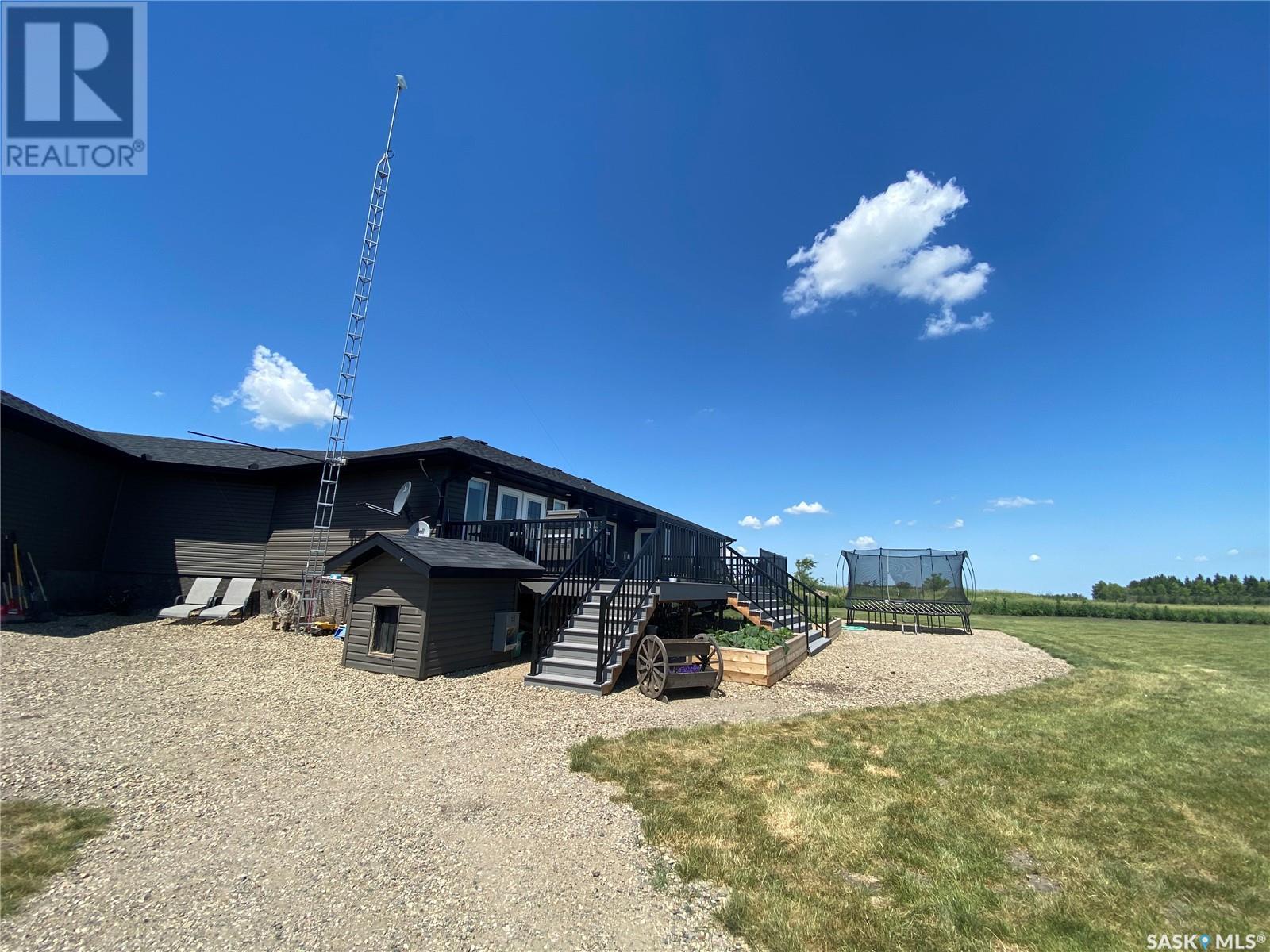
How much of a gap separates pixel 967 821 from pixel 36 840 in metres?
6.71

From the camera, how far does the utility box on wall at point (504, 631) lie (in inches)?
394

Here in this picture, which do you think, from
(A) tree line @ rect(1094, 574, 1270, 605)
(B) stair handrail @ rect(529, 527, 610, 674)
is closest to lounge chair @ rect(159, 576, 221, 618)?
(B) stair handrail @ rect(529, 527, 610, 674)

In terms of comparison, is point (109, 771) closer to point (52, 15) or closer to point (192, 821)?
point (192, 821)

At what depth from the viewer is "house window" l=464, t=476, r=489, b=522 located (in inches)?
547

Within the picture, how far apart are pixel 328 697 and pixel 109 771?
271 centimetres

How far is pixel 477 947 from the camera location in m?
2.53

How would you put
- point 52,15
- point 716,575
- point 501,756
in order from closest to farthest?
point 501,756 → point 52,15 → point 716,575

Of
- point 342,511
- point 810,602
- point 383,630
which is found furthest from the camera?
point 810,602

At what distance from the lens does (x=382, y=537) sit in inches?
348

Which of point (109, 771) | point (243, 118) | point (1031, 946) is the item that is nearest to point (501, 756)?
point (109, 771)

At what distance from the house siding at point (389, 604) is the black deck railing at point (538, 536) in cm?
311

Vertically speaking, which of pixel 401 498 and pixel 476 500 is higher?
pixel 476 500

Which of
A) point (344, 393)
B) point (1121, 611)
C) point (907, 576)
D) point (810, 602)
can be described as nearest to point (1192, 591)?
point (1121, 611)

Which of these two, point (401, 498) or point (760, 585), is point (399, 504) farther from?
point (760, 585)
